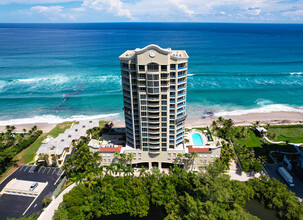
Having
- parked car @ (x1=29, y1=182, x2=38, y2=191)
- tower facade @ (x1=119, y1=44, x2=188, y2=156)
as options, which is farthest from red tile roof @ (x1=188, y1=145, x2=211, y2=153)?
parked car @ (x1=29, y1=182, x2=38, y2=191)

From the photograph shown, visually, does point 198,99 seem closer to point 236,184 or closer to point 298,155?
point 298,155

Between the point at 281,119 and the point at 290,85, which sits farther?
the point at 290,85

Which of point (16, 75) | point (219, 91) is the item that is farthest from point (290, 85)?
point (16, 75)

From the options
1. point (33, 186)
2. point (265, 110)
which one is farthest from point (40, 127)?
point (265, 110)

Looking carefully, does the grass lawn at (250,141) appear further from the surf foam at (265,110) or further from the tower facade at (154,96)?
the tower facade at (154,96)

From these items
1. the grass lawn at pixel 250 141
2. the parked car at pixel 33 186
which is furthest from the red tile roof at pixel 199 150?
the parked car at pixel 33 186

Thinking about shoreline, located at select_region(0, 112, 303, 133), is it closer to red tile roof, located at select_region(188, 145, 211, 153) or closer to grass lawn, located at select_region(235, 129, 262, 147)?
grass lawn, located at select_region(235, 129, 262, 147)
